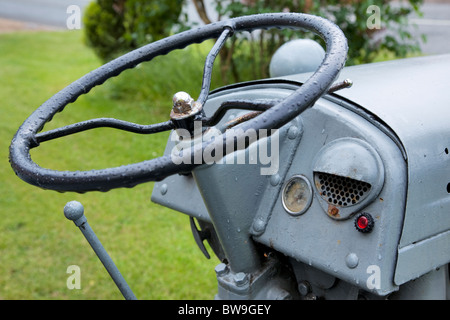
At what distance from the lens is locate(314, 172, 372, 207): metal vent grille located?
1.29m

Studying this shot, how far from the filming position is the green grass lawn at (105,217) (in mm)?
2980

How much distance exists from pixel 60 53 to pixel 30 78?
1.86 meters

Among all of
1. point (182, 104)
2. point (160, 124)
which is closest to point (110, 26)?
point (160, 124)

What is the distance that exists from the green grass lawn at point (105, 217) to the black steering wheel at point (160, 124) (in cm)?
164

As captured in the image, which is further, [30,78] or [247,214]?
[30,78]

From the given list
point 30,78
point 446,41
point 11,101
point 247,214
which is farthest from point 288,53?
point 446,41

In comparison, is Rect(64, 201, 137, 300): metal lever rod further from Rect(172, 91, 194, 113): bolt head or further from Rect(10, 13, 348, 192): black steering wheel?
Rect(172, 91, 194, 113): bolt head

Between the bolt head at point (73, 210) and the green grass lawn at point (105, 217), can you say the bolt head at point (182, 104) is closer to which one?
the bolt head at point (73, 210)

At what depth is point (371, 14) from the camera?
4586mm

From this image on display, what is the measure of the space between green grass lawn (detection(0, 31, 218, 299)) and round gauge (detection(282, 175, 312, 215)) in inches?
60.5

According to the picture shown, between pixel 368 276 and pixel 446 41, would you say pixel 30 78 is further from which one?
pixel 368 276

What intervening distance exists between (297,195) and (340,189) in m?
0.13

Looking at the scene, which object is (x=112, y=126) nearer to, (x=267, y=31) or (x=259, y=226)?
(x=259, y=226)

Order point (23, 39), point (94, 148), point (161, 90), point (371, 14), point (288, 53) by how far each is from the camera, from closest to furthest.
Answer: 1. point (288, 53)
2. point (371, 14)
3. point (94, 148)
4. point (161, 90)
5. point (23, 39)
